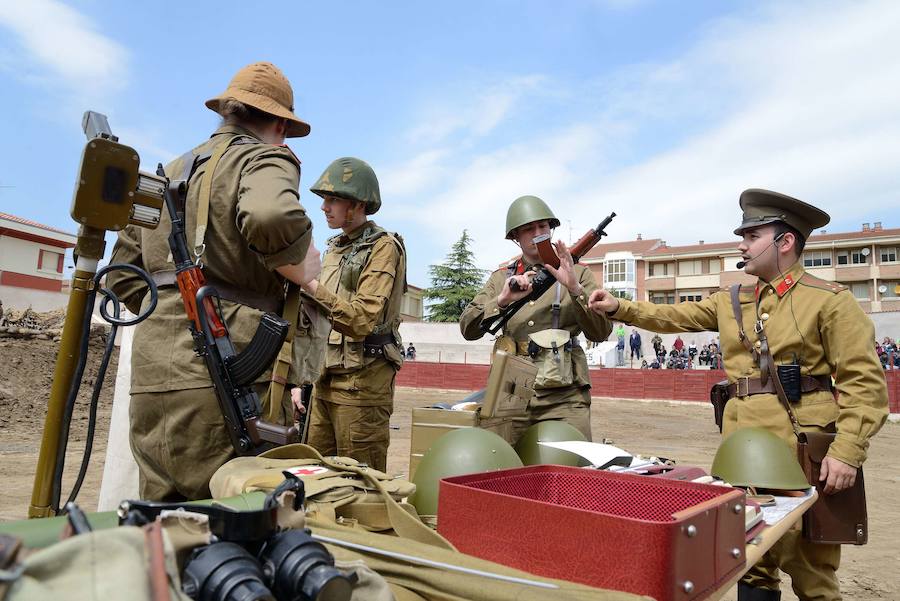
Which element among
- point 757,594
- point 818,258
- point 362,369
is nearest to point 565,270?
point 362,369

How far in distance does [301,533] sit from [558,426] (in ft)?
6.94

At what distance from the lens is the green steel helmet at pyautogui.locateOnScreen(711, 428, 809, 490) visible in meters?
2.66

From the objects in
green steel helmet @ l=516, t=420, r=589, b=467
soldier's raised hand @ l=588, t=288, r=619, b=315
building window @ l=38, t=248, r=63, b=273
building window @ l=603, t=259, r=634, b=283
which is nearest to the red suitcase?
green steel helmet @ l=516, t=420, r=589, b=467

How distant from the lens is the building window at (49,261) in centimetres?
3619

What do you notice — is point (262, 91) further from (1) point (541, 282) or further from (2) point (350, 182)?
(1) point (541, 282)

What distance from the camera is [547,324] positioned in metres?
4.22

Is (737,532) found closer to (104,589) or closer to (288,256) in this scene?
(104,589)

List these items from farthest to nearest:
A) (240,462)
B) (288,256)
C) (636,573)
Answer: (288,256) < (240,462) < (636,573)

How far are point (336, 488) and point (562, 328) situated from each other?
2.73 m

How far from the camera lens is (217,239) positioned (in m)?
2.42

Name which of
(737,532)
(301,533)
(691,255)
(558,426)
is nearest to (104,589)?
(301,533)

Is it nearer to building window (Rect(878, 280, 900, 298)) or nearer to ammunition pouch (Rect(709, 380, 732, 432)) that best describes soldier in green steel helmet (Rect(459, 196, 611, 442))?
ammunition pouch (Rect(709, 380, 732, 432))

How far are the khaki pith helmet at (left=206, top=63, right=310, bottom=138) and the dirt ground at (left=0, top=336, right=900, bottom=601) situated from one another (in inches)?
166

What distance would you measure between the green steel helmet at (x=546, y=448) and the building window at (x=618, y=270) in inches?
2516
